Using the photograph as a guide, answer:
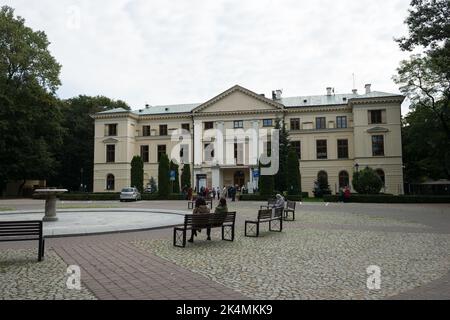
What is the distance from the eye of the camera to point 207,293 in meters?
5.73

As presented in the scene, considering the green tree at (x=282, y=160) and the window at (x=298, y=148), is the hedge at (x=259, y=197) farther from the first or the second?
the window at (x=298, y=148)

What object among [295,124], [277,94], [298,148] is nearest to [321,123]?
[295,124]

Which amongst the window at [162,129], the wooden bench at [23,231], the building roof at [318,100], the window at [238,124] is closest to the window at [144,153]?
the window at [162,129]

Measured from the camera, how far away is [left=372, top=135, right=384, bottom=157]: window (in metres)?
48.8

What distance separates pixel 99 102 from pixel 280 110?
31.8 m

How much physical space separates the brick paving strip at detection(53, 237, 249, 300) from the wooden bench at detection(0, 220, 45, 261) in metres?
0.65

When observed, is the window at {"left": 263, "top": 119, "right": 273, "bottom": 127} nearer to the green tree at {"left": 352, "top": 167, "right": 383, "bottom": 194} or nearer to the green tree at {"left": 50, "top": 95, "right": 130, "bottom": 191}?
the green tree at {"left": 352, "top": 167, "right": 383, "bottom": 194}

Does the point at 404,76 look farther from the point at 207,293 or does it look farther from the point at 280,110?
the point at 207,293

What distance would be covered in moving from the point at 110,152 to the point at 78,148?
23.8ft

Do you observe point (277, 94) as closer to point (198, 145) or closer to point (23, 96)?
point (198, 145)

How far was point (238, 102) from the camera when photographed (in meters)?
54.2

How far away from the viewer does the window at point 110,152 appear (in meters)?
57.6

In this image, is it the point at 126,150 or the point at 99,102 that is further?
the point at 99,102
